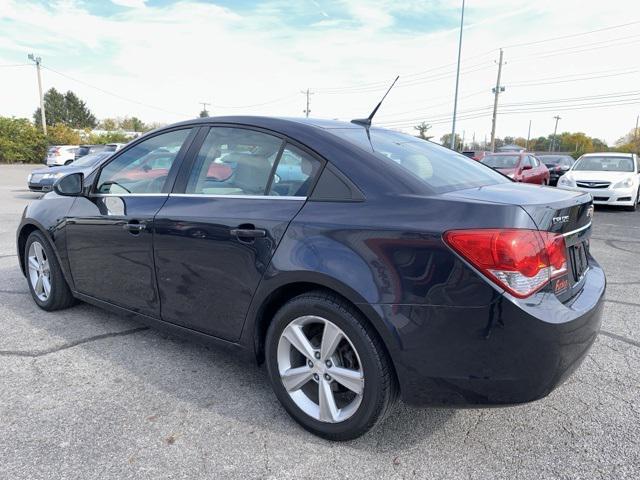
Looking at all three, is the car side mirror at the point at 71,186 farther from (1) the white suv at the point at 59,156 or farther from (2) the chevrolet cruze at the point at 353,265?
(1) the white suv at the point at 59,156

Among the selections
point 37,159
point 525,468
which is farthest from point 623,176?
point 37,159

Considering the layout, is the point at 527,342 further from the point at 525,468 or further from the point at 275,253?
the point at 275,253

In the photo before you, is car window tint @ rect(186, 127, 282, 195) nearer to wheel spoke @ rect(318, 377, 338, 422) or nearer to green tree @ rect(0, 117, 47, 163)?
wheel spoke @ rect(318, 377, 338, 422)

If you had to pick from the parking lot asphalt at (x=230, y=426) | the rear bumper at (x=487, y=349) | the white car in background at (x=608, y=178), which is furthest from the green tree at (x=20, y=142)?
the rear bumper at (x=487, y=349)

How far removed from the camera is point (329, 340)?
7.59ft

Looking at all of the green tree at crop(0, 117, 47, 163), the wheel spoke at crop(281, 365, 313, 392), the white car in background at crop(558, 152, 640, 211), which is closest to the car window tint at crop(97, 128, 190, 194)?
the wheel spoke at crop(281, 365, 313, 392)

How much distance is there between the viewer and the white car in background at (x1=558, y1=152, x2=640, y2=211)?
12.0 meters

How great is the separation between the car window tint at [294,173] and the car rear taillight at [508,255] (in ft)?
2.71

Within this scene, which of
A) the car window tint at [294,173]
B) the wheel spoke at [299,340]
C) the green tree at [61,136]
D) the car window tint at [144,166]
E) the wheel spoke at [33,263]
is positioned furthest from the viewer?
the green tree at [61,136]

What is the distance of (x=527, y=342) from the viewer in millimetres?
1940

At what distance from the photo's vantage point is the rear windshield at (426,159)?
249cm

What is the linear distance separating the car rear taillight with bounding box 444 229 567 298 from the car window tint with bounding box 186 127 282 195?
1181 mm

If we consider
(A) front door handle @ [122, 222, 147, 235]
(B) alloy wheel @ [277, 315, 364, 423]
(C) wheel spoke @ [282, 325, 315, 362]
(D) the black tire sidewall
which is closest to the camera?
(B) alloy wheel @ [277, 315, 364, 423]

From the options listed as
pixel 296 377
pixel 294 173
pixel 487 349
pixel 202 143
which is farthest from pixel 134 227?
pixel 487 349
